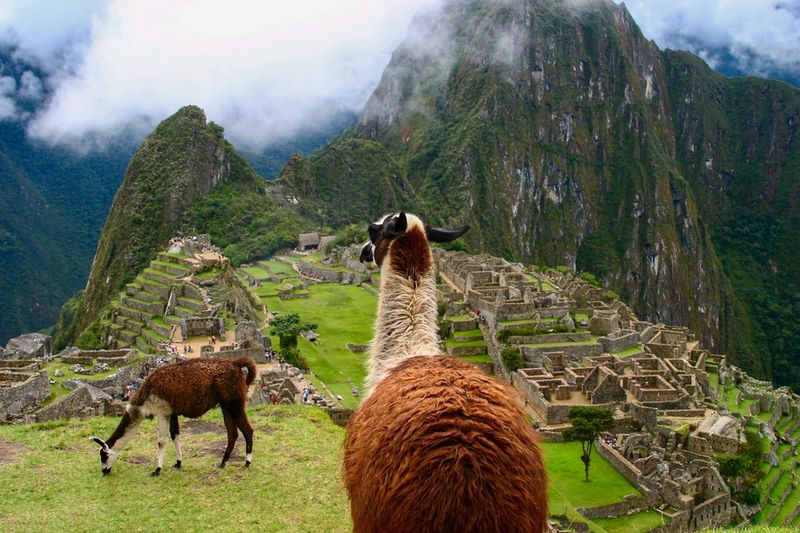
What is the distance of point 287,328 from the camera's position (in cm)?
2680

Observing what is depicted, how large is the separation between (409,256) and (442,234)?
0.99 feet

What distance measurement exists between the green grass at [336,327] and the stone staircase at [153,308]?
3.93 meters

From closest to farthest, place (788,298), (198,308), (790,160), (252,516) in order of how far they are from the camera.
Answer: (252,516)
(198,308)
(788,298)
(790,160)

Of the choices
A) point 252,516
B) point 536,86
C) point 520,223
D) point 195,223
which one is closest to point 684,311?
point 520,223

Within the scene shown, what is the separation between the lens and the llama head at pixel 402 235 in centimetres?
460

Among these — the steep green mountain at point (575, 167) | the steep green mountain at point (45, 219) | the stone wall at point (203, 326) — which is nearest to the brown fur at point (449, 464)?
the stone wall at point (203, 326)

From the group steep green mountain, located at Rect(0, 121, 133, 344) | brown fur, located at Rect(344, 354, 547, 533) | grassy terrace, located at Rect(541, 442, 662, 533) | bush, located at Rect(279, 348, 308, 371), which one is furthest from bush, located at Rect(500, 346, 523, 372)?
steep green mountain, located at Rect(0, 121, 133, 344)

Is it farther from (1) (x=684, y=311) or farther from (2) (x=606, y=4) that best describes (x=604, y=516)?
(2) (x=606, y=4)

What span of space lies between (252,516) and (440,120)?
102m

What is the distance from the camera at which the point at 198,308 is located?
26.7m

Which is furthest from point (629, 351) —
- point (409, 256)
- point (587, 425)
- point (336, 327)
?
point (409, 256)

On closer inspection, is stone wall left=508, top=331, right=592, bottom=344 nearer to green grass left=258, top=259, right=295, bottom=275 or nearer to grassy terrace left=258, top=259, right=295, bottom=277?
grassy terrace left=258, top=259, right=295, bottom=277

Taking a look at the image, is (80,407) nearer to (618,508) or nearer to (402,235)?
(402,235)

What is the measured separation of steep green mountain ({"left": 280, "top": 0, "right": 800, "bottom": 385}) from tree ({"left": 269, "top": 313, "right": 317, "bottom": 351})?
54.9 metres
